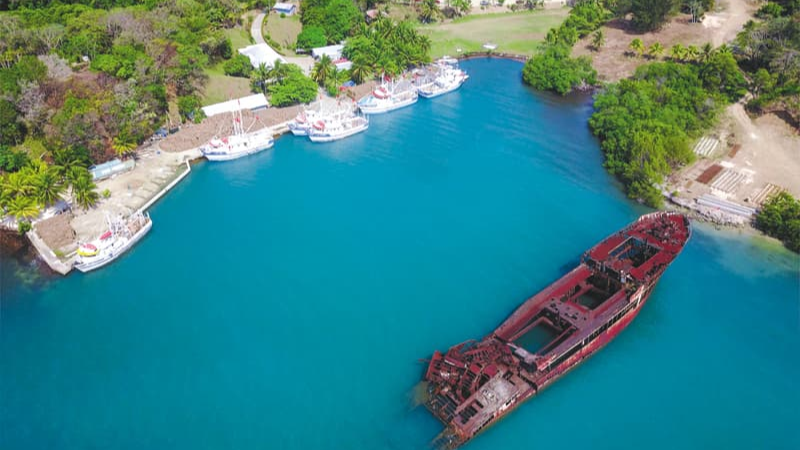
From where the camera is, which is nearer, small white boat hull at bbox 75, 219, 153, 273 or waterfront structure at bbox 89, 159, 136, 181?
small white boat hull at bbox 75, 219, 153, 273

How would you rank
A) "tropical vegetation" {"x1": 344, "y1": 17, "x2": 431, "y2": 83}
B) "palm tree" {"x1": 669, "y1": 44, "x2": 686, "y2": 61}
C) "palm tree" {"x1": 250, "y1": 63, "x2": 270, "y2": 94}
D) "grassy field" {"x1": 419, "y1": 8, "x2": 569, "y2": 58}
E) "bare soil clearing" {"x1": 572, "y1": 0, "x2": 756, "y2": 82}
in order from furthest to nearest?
1. "grassy field" {"x1": 419, "y1": 8, "x2": 569, "y2": 58}
2. "bare soil clearing" {"x1": 572, "y1": 0, "x2": 756, "y2": 82}
3. "palm tree" {"x1": 669, "y1": 44, "x2": 686, "y2": 61}
4. "tropical vegetation" {"x1": 344, "y1": 17, "x2": 431, "y2": 83}
5. "palm tree" {"x1": 250, "y1": 63, "x2": 270, "y2": 94}

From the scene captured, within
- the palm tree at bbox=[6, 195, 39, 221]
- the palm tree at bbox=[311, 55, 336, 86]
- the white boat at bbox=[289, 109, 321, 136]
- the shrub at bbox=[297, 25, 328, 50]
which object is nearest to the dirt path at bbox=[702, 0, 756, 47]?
the palm tree at bbox=[311, 55, 336, 86]

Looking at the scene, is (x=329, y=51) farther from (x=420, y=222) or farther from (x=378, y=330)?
(x=378, y=330)

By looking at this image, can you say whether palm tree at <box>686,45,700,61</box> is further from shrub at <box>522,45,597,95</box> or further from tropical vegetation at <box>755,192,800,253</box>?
tropical vegetation at <box>755,192,800,253</box>

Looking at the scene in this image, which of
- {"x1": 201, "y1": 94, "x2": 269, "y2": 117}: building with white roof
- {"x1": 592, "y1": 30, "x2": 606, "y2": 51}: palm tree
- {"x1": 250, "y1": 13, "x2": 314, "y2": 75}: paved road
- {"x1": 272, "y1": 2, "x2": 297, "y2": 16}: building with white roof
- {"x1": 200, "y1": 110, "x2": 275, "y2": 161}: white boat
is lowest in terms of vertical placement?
{"x1": 200, "y1": 110, "x2": 275, "y2": 161}: white boat

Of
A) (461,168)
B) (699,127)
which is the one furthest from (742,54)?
(461,168)

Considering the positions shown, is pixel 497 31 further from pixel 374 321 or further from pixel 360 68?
pixel 374 321

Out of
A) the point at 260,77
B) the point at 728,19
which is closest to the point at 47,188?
the point at 260,77
